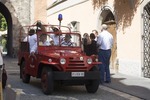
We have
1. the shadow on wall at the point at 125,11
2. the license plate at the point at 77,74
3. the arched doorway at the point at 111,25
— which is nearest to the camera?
the license plate at the point at 77,74

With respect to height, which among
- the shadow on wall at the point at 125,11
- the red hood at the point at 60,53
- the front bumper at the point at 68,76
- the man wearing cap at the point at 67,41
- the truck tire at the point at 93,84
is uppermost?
the shadow on wall at the point at 125,11

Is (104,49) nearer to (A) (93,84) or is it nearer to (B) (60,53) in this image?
(A) (93,84)

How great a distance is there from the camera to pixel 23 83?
12680 mm

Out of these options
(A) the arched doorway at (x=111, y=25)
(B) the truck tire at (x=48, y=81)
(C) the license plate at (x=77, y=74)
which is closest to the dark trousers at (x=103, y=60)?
(C) the license plate at (x=77, y=74)

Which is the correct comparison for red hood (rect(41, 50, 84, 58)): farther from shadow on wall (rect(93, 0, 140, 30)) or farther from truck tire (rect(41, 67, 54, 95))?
shadow on wall (rect(93, 0, 140, 30))

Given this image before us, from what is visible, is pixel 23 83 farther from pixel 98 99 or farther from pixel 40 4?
pixel 40 4

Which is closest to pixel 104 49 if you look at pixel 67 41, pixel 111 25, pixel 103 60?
pixel 103 60

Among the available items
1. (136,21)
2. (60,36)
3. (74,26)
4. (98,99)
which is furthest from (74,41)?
(74,26)

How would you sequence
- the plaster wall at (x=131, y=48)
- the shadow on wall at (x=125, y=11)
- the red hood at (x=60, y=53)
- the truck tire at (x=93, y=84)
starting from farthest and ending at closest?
the shadow on wall at (x=125, y=11), the plaster wall at (x=131, y=48), the truck tire at (x=93, y=84), the red hood at (x=60, y=53)

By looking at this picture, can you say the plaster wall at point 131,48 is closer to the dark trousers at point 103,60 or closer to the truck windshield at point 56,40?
the dark trousers at point 103,60

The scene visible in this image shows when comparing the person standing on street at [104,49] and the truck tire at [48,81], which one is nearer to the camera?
the truck tire at [48,81]

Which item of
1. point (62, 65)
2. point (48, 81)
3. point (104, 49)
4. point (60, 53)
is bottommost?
point (48, 81)

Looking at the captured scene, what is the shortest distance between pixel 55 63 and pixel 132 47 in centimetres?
568

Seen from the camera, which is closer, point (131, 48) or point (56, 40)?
point (56, 40)
